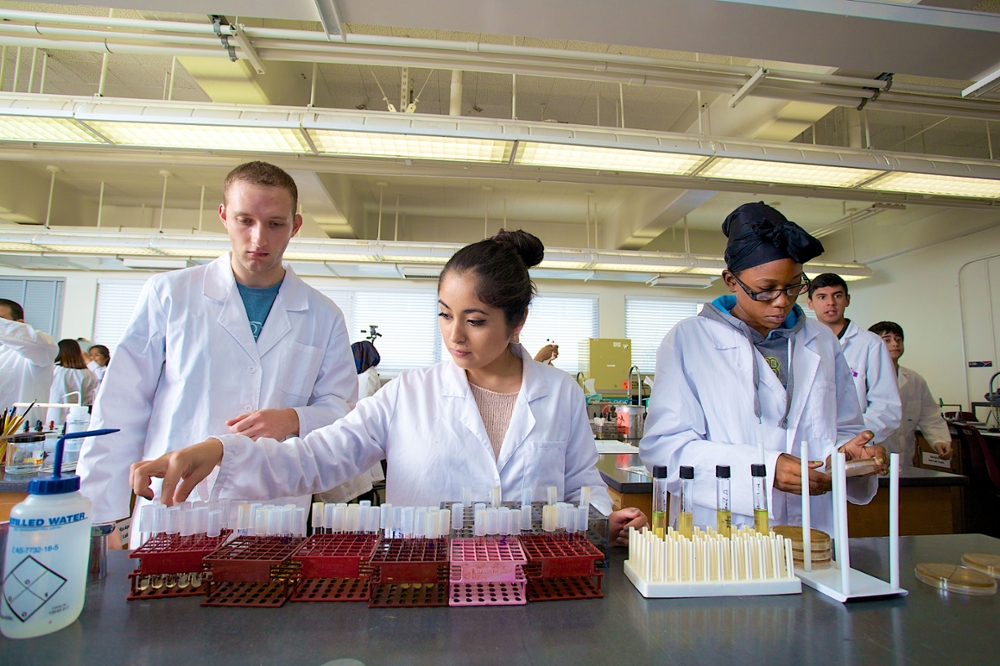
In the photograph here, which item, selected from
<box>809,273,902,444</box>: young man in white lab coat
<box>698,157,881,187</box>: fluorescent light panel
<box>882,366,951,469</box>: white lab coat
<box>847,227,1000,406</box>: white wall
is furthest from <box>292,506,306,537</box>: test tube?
<box>847,227,1000,406</box>: white wall

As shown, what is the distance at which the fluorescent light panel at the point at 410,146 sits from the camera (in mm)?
2945

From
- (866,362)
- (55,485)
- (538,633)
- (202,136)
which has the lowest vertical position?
(538,633)

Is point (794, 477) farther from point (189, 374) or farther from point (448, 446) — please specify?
point (189, 374)

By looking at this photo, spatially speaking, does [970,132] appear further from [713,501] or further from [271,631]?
[271,631]

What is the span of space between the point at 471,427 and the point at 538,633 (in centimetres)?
66

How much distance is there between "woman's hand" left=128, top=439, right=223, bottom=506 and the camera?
3.07 ft

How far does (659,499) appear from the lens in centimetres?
109

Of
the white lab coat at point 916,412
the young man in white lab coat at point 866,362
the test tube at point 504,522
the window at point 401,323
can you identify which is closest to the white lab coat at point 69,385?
the window at point 401,323

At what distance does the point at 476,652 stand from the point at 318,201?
5.22 m

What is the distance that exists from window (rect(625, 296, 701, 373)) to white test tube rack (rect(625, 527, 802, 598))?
266 inches

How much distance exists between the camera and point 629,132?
117 inches

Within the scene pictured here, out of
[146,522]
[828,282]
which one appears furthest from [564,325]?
[146,522]

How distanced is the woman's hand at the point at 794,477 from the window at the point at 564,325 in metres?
6.13

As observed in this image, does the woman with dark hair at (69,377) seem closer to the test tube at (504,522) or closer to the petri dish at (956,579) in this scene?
the test tube at (504,522)
